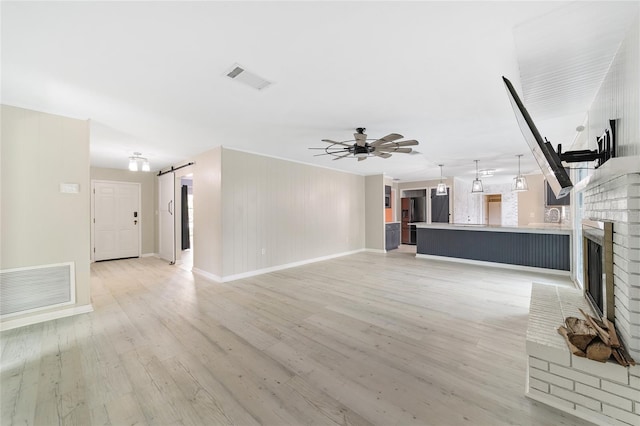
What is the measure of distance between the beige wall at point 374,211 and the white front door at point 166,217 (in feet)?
A: 18.2

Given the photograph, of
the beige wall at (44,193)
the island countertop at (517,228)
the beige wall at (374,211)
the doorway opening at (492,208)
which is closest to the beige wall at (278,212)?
the beige wall at (374,211)

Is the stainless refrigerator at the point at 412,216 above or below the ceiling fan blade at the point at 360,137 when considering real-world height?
below

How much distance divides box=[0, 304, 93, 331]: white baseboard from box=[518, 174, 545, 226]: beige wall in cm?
1136

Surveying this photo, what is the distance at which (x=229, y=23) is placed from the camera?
1.63 m

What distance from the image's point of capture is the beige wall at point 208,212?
4738 mm

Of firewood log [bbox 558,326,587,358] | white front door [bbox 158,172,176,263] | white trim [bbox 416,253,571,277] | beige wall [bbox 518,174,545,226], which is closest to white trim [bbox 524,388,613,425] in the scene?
firewood log [bbox 558,326,587,358]

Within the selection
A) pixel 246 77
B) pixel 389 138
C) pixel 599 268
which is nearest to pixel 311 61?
pixel 246 77

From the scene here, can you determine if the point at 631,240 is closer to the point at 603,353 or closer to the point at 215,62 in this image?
the point at 603,353

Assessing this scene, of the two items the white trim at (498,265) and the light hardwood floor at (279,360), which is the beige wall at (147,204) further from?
the white trim at (498,265)

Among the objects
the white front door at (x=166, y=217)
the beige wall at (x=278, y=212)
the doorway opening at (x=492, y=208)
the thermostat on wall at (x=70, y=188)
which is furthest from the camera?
the doorway opening at (x=492, y=208)

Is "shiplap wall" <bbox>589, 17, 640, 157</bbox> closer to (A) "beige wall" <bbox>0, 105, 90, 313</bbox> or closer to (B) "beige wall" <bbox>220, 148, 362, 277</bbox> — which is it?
(B) "beige wall" <bbox>220, 148, 362, 277</bbox>

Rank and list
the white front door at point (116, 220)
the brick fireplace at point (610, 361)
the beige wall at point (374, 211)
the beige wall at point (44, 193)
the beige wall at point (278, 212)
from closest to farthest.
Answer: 1. the brick fireplace at point (610, 361)
2. the beige wall at point (44, 193)
3. the beige wall at point (278, 212)
4. the white front door at point (116, 220)
5. the beige wall at point (374, 211)

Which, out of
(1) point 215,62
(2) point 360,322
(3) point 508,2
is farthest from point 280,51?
(2) point 360,322

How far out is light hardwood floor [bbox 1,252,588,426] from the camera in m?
1.67
